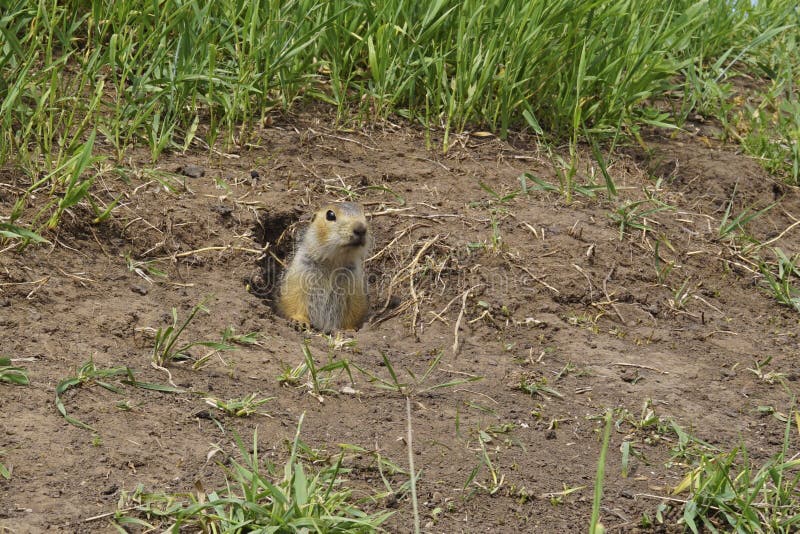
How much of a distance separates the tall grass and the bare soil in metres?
0.25

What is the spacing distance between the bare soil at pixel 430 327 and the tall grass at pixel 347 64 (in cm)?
25

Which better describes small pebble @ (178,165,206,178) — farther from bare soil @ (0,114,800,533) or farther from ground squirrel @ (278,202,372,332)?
ground squirrel @ (278,202,372,332)

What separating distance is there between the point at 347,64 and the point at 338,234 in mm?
1471

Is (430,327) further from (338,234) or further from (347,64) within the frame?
(347,64)

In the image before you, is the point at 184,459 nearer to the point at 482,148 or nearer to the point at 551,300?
the point at 551,300

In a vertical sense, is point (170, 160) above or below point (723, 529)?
below

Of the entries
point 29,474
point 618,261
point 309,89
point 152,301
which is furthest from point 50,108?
point 618,261

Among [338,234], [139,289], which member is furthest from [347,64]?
[139,289]

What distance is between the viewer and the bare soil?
3482 mm

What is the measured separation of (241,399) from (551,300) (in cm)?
208

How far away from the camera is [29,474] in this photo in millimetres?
3225

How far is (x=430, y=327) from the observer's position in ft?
17.1

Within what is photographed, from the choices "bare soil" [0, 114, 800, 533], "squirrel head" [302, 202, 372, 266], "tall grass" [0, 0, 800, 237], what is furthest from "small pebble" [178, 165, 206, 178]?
"squirrel head" [302, 202, 372, 266]

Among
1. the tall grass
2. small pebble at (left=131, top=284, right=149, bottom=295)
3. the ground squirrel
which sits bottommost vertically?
the ground squirrel
